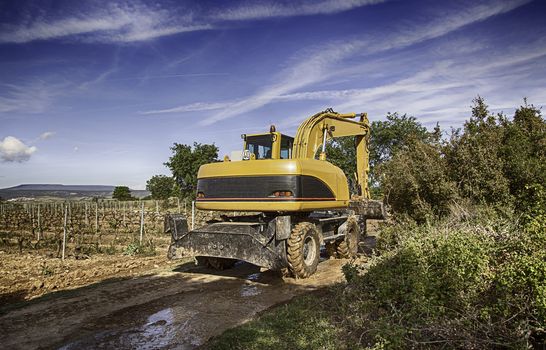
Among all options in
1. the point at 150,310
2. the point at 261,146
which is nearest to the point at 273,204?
the point at 261,146

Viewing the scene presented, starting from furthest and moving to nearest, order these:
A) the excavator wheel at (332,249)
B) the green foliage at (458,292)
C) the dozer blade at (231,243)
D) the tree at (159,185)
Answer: the tree at (159,185) → the excavator wheel at (332,249) → the dozer blade at (231,243) → the green foliage at (458,292)

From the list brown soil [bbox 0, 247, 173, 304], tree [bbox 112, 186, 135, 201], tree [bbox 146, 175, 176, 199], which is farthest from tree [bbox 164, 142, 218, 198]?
brown soil [bbox 0, 247, 173, 304]

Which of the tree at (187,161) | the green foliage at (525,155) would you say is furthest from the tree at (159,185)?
the green foliage at (525,155)

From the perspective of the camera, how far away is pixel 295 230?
24.7ft

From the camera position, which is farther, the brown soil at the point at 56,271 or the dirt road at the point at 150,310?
the brown soil at the point at 56,271

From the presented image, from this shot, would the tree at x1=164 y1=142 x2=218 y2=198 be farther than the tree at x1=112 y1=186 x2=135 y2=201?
No

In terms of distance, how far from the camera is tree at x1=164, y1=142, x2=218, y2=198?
46438 mm

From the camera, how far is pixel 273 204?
735 centimetres

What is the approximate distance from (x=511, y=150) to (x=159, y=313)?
7.86 metres

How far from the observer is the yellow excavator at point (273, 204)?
285 inches

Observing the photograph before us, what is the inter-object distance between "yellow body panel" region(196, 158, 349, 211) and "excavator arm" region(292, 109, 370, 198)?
2.66 feet

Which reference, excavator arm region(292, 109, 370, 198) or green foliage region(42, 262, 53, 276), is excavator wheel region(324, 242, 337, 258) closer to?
excavator arm region(292, 109, 370, 198)

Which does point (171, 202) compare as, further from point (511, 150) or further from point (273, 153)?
point (511, 150)

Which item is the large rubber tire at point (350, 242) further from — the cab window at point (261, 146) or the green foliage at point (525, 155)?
the green foliage at point (525, 155)
